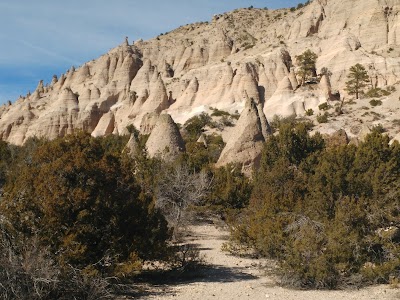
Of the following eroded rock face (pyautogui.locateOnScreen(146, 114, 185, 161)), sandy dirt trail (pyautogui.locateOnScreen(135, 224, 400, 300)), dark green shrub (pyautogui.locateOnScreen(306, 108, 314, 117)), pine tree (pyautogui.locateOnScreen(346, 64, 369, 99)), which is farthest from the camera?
pine tree (pyautogui.locateOnScreen(346, 64, 369, 99))

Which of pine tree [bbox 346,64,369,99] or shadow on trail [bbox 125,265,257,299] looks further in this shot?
pine tree [bbox 346,64,369,99]

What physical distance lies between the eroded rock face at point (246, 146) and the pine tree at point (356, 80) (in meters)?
25.7

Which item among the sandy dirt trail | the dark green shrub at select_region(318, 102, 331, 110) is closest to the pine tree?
the dark green shrub at select_region(318, 102, 331, 110)

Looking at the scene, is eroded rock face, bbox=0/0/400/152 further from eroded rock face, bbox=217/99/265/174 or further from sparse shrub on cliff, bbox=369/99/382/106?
eroded rock face, bbox=217/99/265/174

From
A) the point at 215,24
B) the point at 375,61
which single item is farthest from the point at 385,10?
the point at 215,24

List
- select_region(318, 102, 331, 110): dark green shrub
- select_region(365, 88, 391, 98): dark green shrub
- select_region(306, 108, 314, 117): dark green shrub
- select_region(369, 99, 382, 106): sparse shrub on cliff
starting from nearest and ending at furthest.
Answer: select_region(369, 99, 382, 106): sparse shrub on cliff, select_region(365, 88, 391, 98): dark green shrub, select_region(306, 108, 314, 117): dark green shrub, select_region(318, 102, 331, 110): dark green shrub

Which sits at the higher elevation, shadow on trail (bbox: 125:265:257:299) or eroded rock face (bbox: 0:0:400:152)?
eroded rock face (bbox: 0:0:400:152)

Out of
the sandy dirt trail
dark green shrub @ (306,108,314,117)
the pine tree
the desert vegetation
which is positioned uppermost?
the pine tree

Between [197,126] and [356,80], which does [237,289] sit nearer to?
[197,126]

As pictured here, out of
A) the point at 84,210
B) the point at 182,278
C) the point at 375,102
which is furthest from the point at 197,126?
the point at 84,210

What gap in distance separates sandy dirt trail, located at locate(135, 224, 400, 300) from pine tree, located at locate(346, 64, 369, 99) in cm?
3814

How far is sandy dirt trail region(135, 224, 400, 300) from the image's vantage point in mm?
9523

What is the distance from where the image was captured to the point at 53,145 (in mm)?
10406

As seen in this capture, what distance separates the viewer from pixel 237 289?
10102 millimetres
